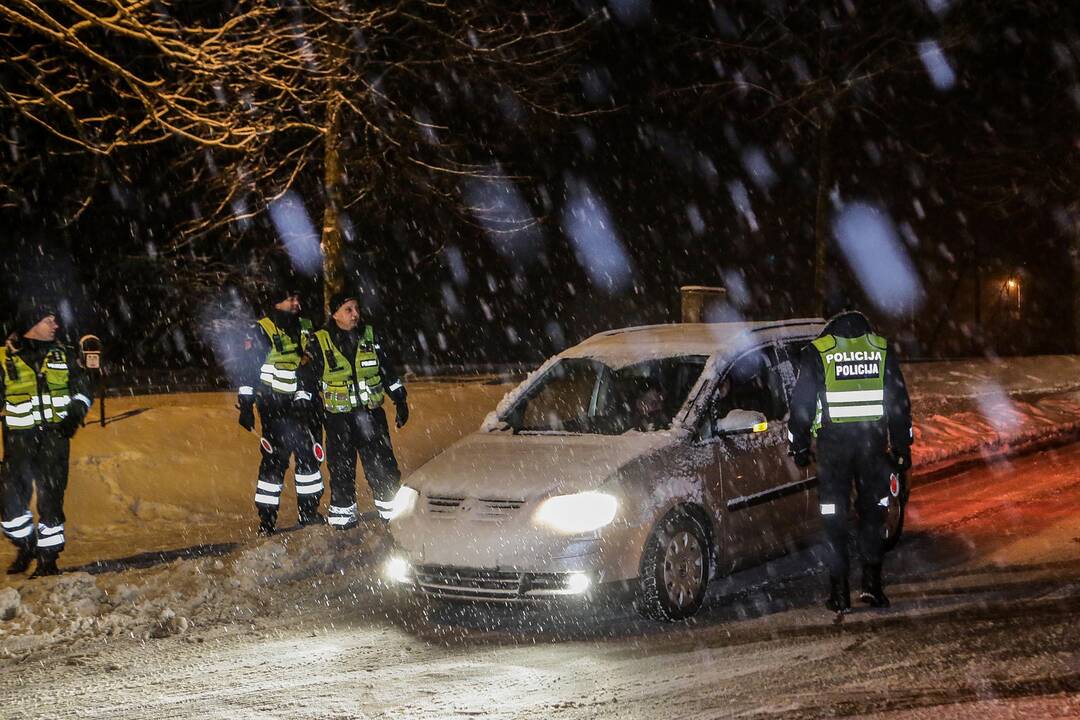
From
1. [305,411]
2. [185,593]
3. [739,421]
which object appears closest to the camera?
[739,421]

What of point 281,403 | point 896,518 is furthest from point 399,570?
point 896,518

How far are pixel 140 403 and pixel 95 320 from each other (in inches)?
374

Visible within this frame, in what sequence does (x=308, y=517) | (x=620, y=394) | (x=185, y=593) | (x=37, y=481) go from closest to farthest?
(x=185, y=593), (x=620, y=394), (x=37, y=481), (x=308, y=517)

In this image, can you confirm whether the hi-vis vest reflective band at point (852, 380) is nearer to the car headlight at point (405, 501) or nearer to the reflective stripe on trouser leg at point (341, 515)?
the car headlight at point (405, 501)

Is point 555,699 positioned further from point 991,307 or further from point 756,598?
point 991,307

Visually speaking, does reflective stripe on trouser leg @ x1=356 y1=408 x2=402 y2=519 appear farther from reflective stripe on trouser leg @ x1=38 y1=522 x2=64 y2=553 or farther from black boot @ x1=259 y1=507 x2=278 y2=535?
reflective stripe on trouser leg @ x1=38 y1=522 x2=64 y2=553

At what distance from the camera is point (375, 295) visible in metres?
27.7

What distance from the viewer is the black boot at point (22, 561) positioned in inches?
345

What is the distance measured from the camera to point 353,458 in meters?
9.46

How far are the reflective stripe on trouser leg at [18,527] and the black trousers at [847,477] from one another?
19.0 ft

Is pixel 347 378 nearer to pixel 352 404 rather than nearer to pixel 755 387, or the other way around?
pixel 352 404

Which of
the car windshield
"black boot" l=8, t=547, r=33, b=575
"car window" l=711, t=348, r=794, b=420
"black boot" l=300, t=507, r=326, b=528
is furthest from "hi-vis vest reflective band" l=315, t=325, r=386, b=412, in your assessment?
Answer: "car window" l=711, t=348, r=794, b=420

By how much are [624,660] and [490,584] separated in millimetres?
885

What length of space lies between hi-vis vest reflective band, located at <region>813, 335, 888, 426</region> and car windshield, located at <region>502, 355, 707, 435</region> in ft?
3.29
